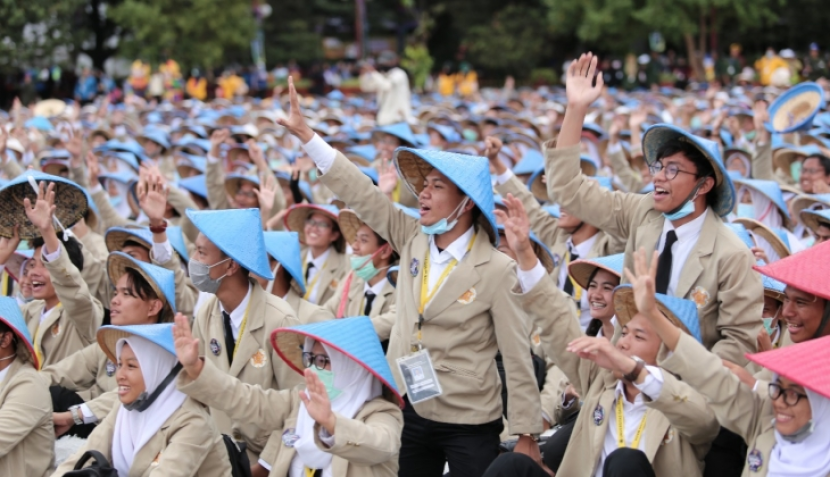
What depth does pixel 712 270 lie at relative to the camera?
4461mm

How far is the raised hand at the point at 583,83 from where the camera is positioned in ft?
14.7

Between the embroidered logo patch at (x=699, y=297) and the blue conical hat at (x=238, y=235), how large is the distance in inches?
77.3

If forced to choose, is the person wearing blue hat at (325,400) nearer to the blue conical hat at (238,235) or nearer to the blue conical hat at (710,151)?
the blue conical hat at (238,235)

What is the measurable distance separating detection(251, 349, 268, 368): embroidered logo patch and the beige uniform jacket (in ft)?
6.50

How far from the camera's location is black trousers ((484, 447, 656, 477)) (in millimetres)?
4020

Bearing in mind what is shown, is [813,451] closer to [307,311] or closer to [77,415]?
[307,311]

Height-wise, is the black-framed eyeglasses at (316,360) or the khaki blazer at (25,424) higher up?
the black-framed eyeglasses at (316,360)

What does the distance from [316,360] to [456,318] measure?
642mm

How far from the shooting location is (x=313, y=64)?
41.7 meters

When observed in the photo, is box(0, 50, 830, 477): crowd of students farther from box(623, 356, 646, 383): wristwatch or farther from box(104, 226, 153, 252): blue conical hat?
box(104, 226, 153, 252): blue conical hat

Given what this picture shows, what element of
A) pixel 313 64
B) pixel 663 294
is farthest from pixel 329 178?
pixel 313 64

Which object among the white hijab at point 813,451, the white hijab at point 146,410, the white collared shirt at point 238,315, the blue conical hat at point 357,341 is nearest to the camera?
the white hijab at point 813,451

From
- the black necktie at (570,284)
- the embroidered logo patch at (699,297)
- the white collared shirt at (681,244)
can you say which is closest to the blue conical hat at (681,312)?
the embroidered logo patch at (699,297)

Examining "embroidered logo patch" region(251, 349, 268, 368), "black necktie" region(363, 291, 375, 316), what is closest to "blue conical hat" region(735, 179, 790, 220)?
"black necktie" region(363, 291, 375, 316)
